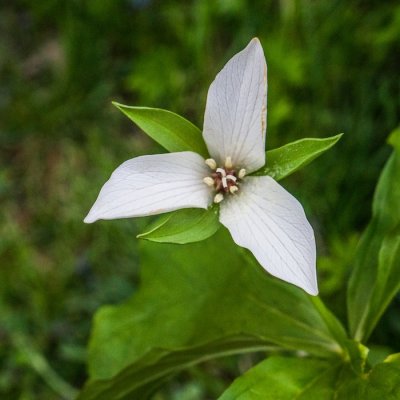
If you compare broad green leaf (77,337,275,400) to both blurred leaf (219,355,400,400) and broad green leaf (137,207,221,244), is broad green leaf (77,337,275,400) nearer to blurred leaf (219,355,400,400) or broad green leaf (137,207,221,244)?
blurred leaf (219,355,400,400)

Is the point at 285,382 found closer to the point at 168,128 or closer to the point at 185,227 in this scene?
the point at 185,227

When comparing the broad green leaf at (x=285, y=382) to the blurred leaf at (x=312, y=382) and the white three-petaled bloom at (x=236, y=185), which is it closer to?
the blurred leaf at (x=312, y=382)

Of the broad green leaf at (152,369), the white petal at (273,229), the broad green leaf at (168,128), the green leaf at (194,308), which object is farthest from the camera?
the green leaf at (194,308)

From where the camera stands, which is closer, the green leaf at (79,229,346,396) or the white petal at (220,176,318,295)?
the white petal at (220,176,318,295)

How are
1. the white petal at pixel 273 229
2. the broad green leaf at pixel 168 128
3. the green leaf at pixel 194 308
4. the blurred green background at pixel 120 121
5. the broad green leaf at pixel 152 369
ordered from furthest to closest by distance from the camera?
1. the blurred green background at pixel 120 121
2. the green leaf at pixel 194 308
3. the broad green leaf at pixel 152 369
4. the broad green leaf at pixel 168 128
5. the white petal at pixel 273 229

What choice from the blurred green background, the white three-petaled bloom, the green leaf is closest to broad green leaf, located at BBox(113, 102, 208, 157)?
the white three-petaled bloom

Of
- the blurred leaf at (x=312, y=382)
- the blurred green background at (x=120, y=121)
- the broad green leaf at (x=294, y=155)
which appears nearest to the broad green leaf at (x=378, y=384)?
the blurred leaf at (x=312, y=382)

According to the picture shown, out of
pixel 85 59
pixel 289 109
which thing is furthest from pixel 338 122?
A: pixel 85 59
